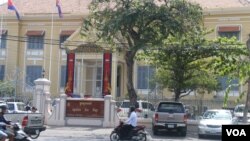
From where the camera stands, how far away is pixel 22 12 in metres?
46.0

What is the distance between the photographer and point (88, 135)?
69.9 feet

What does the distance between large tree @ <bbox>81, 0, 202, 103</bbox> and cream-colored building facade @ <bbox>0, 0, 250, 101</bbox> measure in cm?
1392

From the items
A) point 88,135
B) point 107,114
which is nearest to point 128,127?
point 88,135

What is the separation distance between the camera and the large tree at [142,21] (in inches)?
910

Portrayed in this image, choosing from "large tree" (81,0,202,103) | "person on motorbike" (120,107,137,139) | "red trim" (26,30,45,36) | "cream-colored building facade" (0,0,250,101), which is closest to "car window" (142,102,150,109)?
"large tree" (81,0,202,103)

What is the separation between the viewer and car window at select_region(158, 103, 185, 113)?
22047 millimetres

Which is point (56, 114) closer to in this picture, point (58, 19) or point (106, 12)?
point (106, 12)

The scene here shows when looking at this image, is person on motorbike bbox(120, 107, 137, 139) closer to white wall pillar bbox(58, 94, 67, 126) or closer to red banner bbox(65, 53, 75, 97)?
white wall pillar bbox(58, 94, 67, 126)

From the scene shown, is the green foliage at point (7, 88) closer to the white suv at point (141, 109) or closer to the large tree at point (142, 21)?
the white suv at point (141, 109)

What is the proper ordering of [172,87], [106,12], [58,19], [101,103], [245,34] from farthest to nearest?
[58,19]
[245,34]
[172,87]
[101,103]
[106,12]

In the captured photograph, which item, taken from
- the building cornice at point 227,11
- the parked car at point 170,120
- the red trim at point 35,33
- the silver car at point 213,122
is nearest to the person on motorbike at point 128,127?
the parked car at point 170,120

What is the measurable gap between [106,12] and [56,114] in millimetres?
6887

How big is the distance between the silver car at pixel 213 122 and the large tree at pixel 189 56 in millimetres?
3700

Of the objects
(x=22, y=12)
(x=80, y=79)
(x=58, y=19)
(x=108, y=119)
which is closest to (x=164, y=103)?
(x=108, y=119)
